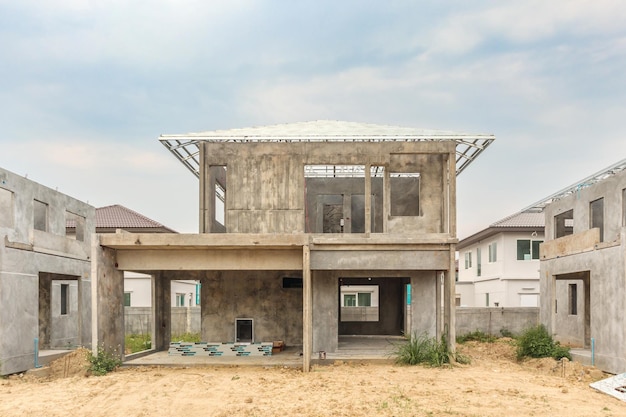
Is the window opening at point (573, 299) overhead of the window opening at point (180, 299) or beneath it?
overhead

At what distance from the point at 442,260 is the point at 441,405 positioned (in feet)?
19.0

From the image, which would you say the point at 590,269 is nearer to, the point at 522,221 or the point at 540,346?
the point at 540,346

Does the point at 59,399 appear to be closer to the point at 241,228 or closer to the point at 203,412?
the point at 203,412

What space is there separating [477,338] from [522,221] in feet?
25.7

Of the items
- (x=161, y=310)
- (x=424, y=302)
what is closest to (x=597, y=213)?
(x=424, y=302)

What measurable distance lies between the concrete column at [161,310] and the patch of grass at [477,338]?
12889 mm

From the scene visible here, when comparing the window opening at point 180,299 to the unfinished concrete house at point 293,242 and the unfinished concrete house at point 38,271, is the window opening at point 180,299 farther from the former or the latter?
the unfinished concrete house at point 293,242

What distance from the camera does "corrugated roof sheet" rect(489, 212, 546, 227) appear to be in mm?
29789

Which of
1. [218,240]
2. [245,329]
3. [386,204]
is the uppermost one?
[386,204]

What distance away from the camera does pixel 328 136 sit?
17.9m

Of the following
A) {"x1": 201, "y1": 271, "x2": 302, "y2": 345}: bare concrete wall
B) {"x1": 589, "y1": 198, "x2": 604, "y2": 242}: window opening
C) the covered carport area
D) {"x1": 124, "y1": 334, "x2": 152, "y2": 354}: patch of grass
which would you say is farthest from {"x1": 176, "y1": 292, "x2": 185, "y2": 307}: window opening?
{"x1": 589, "y1": 198, "x2": 604, "y2": 242}: window opening

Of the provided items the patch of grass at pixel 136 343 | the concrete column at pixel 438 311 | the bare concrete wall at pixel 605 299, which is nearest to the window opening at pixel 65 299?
the patch of grass at pixel 136 343

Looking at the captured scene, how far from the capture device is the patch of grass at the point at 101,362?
15641 mm

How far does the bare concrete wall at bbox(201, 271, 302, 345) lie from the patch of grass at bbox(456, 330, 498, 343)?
949 centimetres
